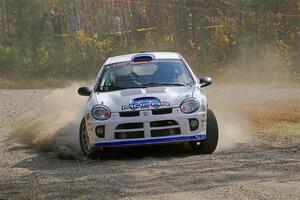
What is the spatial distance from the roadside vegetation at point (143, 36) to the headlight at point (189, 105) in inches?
580

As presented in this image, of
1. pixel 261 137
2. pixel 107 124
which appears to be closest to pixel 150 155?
pixel 107 124

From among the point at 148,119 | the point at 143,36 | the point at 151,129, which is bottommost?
the point at 143,36

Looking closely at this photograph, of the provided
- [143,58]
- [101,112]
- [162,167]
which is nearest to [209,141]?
[162,167]

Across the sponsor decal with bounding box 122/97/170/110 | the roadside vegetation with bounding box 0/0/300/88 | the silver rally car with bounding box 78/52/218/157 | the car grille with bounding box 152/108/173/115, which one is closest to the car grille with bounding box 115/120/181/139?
the silver rally car with bounding box 78/52/218/157

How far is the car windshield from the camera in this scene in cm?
1161

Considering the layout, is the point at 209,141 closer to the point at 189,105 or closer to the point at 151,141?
the point at 189,105

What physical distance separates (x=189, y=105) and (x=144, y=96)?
65 cm

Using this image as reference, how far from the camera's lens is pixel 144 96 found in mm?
10773

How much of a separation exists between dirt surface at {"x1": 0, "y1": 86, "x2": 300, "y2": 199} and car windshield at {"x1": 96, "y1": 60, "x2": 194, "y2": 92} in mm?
1027

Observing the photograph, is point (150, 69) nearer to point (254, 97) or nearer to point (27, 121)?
point (27, 121)

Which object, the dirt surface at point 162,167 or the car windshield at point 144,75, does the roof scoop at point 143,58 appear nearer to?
the car windshield at point 144,75

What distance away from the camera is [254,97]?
65.8ft

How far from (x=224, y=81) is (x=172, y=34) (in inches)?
135

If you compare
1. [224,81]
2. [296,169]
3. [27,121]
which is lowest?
[224,81]
